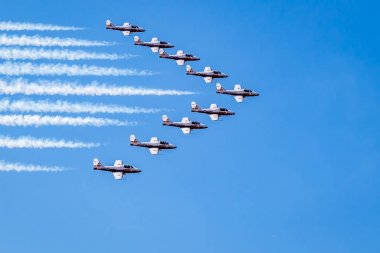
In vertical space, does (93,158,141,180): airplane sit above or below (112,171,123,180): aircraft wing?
above

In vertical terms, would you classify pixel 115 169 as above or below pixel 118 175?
above

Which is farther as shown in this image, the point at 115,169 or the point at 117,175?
the point at 115,169

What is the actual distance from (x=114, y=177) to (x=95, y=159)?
4.09 m

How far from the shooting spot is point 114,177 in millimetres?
198875

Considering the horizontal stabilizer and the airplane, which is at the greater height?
the airplane

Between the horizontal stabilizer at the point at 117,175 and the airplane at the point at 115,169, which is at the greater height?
the airplane at the point at 115,169

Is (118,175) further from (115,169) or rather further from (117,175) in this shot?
(115,169)

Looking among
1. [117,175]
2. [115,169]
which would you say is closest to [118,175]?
[117,175]

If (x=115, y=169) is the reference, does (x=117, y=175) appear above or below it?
below

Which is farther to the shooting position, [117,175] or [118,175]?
[118,175]

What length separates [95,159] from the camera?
200m

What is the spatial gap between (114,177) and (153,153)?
707 centimetres
